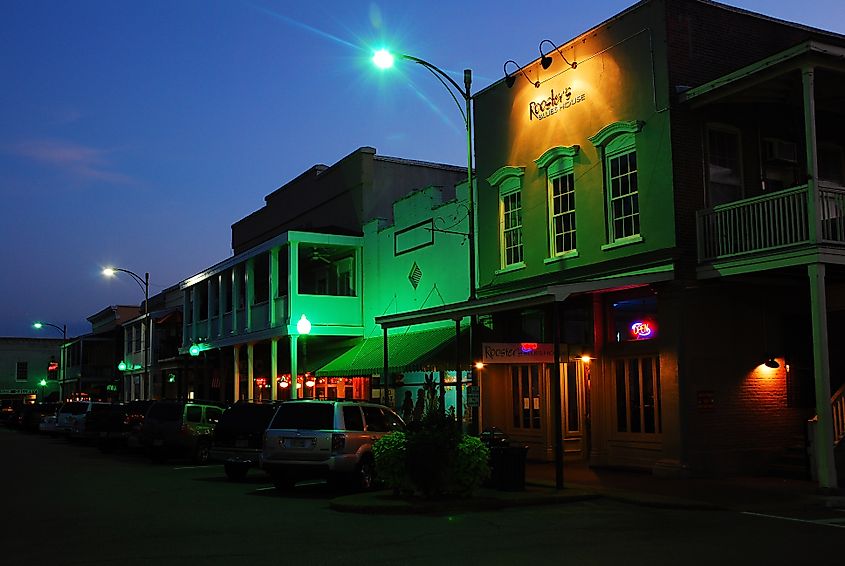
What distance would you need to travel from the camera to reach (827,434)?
14492 millimetres

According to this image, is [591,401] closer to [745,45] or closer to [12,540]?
[745,45]

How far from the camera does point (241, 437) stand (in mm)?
19734

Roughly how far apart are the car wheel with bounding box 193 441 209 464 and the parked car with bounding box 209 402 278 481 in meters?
4.75

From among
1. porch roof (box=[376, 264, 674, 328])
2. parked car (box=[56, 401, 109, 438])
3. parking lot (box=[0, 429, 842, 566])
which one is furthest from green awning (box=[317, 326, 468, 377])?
parked car (box=[56, 401, 109, 438])

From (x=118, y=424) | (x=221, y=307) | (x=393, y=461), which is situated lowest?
(x=393, y=461)

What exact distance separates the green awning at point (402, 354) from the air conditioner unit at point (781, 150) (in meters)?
8.62

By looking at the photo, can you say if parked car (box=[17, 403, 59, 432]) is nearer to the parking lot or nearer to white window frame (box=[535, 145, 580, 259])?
the parking lot

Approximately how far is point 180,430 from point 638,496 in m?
13.8

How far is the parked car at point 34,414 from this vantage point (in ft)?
156

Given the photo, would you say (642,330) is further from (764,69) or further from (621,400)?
(764,69)

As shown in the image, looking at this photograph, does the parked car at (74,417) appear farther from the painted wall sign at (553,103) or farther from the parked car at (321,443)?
the painted wall sign at (553,103)

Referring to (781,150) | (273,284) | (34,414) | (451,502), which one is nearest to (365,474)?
(451,502)

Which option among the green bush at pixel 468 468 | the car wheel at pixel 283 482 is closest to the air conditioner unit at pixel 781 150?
the green bush at pixel 468 468

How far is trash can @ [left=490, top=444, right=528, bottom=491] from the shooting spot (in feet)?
51.4
